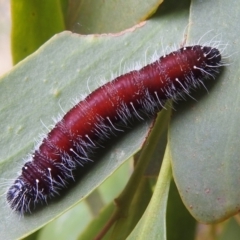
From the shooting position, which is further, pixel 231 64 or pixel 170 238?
pixel 170 238

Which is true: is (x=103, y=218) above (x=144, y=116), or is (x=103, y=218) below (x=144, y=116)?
below

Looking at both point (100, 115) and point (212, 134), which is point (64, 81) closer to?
point (100, 115)

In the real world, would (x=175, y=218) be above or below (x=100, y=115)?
below

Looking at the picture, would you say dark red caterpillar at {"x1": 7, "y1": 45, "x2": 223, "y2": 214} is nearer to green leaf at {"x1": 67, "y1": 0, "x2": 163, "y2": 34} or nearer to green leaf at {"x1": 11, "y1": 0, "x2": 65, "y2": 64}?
green leaf at {"x1": 67, "y1": 0, "x2": 163, "y2": 34}

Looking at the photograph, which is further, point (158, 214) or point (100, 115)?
point (100, 115)

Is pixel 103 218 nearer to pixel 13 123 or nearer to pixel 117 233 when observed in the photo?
pixel 117 233

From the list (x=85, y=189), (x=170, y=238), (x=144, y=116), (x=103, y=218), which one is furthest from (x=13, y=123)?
(x=170, y=238)

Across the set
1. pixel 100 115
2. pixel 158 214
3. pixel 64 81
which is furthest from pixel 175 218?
pixel 64 81
